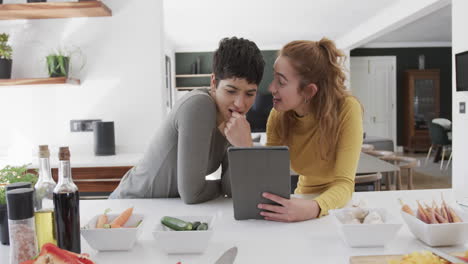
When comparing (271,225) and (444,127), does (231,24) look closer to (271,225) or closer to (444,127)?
(444,127)

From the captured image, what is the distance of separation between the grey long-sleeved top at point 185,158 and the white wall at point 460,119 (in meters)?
3.07

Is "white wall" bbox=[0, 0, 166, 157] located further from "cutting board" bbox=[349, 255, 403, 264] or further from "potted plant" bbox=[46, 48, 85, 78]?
"cutting board" bbox=[349, 255, 403, 264]

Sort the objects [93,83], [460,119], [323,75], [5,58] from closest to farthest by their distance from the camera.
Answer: [323,75], [5,58], [93,83], [460,119]

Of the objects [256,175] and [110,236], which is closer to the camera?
[110,236]

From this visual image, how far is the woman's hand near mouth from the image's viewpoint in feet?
4.88

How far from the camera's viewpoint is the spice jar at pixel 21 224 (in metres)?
0.87

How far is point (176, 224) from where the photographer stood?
3.41 ft

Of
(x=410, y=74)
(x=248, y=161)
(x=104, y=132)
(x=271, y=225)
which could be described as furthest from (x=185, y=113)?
(x=410, y=74)

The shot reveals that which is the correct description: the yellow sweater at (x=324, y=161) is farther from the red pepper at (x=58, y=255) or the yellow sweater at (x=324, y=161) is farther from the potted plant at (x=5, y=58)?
the potted plant at (x=5, y=58)

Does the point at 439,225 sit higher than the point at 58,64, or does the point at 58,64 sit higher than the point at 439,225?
the point at 58,64

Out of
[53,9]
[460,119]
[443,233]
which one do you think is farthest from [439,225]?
[460,119]

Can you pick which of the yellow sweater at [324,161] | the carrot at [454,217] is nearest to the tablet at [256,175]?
the yellow sweater at [324,161]

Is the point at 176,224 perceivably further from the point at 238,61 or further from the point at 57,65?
the point at 57,65

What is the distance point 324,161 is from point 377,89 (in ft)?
28.8
